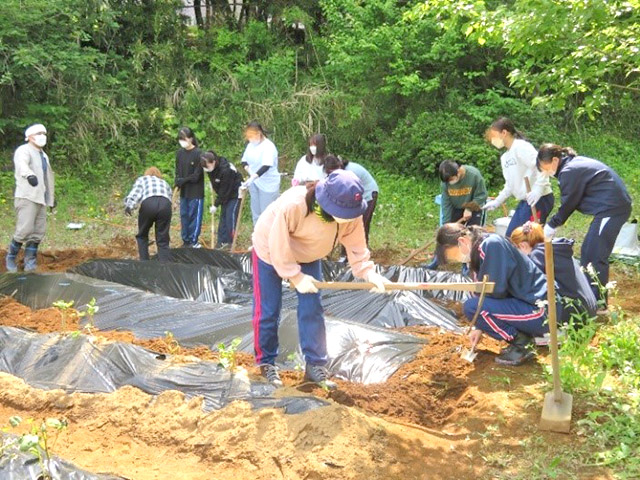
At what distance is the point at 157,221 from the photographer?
283 inches

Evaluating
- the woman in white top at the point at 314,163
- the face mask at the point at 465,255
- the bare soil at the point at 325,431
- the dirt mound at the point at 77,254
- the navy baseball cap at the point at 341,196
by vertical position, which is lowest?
the bare soil at the point at 325,431

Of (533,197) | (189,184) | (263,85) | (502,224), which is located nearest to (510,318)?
(533,197)

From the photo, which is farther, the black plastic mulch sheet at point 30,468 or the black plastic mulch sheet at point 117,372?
the black plastic mulch sheet at point 117,372

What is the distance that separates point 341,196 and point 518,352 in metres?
→ 1.59

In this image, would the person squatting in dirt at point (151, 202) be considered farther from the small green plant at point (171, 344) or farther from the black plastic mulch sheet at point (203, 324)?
the small green plant at point (171, 344)

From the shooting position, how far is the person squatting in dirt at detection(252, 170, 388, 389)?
3436 mm

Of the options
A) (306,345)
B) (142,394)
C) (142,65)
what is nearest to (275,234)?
(306,345)

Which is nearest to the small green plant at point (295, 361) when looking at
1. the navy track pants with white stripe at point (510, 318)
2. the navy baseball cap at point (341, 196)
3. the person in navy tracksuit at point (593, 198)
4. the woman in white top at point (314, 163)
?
the navy track pants with white stripe at point (510, 318)

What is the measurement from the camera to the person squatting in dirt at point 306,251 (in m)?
3.44

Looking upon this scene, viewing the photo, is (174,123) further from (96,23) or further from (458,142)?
(458,142)

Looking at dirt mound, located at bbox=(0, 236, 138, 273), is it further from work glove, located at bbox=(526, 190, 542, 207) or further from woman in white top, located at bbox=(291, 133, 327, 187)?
work glove, located at bbox=(526, 190, 542, 207)

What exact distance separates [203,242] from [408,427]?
588 centimetres

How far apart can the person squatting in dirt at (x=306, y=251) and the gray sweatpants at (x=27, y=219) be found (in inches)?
161

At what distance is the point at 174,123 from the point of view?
11922mm
